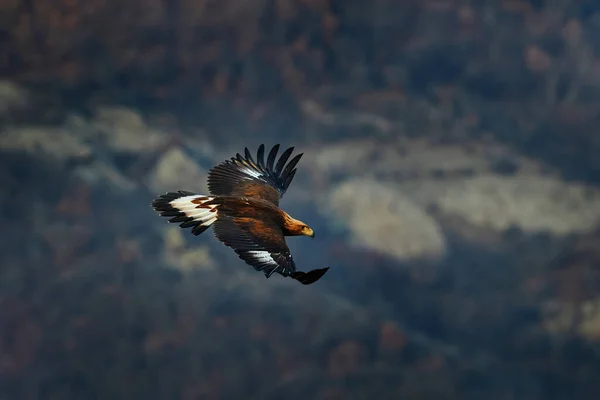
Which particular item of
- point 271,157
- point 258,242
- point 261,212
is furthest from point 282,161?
point 258,242

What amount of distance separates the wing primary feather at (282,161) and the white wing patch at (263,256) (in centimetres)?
597

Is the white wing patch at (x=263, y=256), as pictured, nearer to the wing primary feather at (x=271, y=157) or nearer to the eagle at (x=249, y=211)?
the eagle at (x=249, y=211)

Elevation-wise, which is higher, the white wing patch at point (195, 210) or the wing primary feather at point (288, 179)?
the wing primary feather at point (288, 179)

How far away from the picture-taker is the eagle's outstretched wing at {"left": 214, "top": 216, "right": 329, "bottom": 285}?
19.8 meters

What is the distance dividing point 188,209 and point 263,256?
9.29 feet

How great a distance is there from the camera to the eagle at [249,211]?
20.2m

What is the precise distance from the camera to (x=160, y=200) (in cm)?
2288

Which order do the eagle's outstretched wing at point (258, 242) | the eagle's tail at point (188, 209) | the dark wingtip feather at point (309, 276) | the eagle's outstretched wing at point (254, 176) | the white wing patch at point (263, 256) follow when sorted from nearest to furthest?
the dark wingtip feather at point (309, 276) → the eagle's outstretched wing at point (258, 242) → the white wing patch at point (263, 256) → the eagle's tail at point (188, 209) → the eagle's outstretched wing at point (254, 176)

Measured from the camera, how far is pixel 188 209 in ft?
72.6

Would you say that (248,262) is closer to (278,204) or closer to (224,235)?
(224,235)

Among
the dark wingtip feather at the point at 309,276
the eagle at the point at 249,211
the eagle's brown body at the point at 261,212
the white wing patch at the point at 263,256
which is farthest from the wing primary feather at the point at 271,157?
the dark wingtip feather at the point at 309,276

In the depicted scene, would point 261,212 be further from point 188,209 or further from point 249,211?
point 188,209

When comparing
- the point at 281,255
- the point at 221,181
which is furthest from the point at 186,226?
the point at 221,181

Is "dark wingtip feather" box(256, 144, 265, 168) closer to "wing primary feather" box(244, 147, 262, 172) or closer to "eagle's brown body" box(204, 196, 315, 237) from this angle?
"wing primary feather" box(244, 147, 262, 172)
